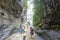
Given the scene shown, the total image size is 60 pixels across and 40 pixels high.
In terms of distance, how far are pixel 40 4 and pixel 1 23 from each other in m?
2.23

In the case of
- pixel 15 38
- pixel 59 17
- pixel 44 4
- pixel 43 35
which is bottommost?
pixel 15 38

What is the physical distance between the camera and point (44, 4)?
14.6 feet

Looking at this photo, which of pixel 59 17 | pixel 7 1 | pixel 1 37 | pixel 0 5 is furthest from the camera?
pixel 7 1

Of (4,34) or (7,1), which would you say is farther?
(7,1)

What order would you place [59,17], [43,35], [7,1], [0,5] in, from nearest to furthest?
[59,17] < [43,35] < [0,5] < [7,1]

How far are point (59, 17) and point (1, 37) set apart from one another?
298cm

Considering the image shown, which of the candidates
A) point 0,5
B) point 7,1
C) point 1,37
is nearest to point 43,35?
point 1,37

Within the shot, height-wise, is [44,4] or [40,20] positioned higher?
[44,4]

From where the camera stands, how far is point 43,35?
423 centimetres

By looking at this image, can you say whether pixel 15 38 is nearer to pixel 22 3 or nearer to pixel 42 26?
pixel 42 26

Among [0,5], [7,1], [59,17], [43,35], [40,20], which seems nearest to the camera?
[59,17]

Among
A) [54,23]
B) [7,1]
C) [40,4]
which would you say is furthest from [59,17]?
[7,1]

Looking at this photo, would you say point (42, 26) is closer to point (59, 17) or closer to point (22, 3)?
point (59, 17)

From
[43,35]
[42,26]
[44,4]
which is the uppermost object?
[44,4]
